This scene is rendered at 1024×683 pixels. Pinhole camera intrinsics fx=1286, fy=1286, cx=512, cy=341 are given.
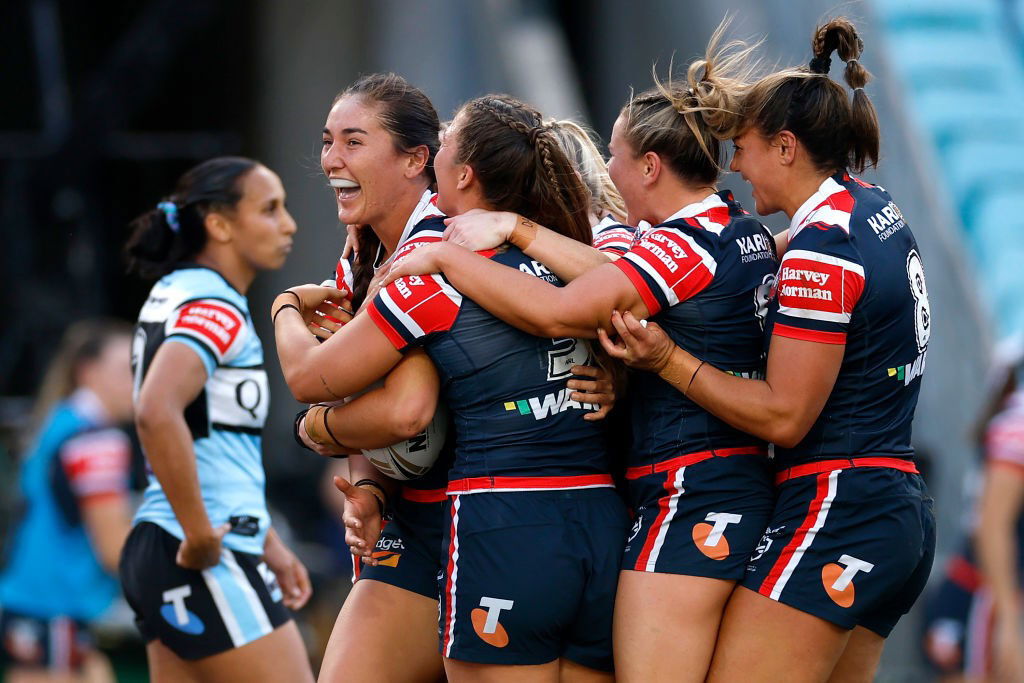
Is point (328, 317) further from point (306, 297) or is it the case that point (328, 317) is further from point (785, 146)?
point (785, 146)

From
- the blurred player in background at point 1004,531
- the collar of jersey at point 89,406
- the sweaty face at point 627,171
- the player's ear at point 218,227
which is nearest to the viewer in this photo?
the sweaty face at point 627,171

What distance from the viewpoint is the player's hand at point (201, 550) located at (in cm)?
409

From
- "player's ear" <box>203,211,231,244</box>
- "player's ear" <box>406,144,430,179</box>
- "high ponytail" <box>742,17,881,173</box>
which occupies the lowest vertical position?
"player's ear" <box>203,211,231,244</box>

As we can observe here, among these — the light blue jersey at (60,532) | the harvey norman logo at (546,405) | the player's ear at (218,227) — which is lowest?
the light blue jersey at (60,532)

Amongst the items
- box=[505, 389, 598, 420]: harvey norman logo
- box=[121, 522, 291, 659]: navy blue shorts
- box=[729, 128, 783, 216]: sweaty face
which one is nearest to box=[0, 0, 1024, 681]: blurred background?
box=[121, 522, 291, 659]: navy blue shorts

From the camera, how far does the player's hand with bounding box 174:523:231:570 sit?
409 centimetres

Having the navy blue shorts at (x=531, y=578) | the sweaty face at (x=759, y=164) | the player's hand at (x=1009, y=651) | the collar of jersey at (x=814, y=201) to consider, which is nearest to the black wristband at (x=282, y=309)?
the navy blue shorts at (x=531, y=578)

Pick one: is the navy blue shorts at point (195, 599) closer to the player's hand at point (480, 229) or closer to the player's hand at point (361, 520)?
the player's hand at point (361, 520)

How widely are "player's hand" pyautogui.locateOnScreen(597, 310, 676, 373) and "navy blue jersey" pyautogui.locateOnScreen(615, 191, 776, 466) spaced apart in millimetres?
80

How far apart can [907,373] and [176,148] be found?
13.6 metres

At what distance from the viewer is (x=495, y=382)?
10.6 feet

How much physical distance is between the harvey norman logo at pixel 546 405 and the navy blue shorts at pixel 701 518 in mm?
285

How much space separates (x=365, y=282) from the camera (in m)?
3.93

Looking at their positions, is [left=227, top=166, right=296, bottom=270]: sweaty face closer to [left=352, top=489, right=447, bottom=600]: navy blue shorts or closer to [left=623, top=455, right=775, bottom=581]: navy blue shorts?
[left=352, top=489, right=447, bottom=600]: navy blue shorts
